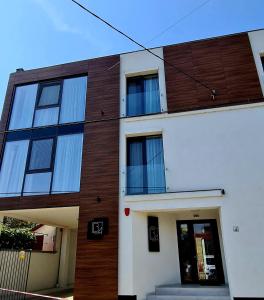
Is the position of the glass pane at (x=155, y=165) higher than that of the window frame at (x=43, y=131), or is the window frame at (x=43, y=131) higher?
the window frame at (x=43, y=131)

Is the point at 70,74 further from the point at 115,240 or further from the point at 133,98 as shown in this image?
the point at 115,240

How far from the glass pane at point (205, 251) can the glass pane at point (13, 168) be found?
6.66 meters

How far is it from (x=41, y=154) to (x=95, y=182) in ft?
8.60

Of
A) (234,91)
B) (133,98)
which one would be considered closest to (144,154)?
(133,98)

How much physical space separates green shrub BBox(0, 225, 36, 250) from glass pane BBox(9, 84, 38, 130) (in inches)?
297

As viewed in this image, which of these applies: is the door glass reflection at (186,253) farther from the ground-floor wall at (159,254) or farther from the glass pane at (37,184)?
the glass pane at (37,184)

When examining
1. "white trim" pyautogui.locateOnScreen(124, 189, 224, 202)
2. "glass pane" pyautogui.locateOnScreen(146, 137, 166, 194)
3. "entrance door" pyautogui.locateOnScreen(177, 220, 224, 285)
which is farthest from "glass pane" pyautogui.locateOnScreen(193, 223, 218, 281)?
"glass pane" pyautogui.locateOnScreen(146, 137, 166, 194)

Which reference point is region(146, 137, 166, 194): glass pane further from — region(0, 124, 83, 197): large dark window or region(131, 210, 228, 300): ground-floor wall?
region(0, 124, 83, 197): large dark window

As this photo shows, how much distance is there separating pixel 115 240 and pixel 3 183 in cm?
501

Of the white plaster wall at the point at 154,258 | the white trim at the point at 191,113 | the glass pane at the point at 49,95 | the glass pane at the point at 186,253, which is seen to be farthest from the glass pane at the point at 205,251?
the glass pane at the point at 49,95

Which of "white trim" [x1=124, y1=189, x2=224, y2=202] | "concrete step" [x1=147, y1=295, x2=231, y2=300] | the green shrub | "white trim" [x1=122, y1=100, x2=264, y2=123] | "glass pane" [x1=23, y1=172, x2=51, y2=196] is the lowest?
"concrete step" [x1=147, y1=295, x2=231, y2=300]

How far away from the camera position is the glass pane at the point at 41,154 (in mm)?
10555

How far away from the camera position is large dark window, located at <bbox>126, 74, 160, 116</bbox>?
1041cm

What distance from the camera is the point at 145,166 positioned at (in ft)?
31.7
